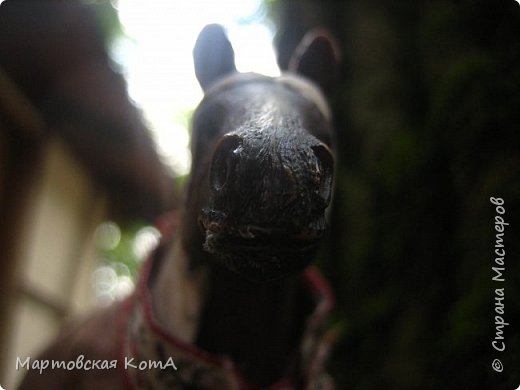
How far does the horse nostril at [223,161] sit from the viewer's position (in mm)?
512

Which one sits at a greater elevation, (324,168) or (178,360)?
(324,168)

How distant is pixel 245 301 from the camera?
725mm

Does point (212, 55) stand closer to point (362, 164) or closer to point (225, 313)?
point (225, 313)

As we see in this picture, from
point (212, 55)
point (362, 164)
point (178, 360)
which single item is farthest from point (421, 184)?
point (178, 360)

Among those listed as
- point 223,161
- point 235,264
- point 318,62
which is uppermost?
point 318,62

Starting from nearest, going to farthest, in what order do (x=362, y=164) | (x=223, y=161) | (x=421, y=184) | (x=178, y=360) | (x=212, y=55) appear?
(x=223, y=161)
(x=178, y=360)
(x=212, y=55)
(x=421, y=184)
(x=362, y=164)

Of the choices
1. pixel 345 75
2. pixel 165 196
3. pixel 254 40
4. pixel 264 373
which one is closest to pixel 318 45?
pixel 254 40

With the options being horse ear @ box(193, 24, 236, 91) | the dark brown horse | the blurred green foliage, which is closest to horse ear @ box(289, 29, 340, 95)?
the dark brown horse

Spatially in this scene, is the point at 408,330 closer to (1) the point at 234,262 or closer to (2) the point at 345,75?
(1) the point at 234,262

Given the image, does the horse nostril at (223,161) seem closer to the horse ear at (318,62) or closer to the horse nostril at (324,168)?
the horse nostril at (324,168)

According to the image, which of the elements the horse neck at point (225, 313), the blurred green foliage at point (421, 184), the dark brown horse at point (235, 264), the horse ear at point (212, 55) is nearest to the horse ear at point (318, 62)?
the dark brown horse at point (235, 264)

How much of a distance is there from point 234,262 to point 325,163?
0.13 m

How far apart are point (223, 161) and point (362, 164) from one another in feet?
2.86

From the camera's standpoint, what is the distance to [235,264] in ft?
1.75
